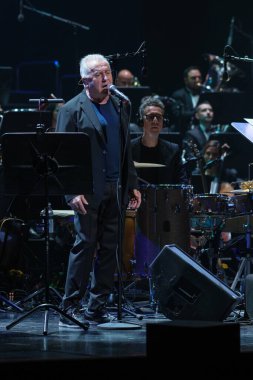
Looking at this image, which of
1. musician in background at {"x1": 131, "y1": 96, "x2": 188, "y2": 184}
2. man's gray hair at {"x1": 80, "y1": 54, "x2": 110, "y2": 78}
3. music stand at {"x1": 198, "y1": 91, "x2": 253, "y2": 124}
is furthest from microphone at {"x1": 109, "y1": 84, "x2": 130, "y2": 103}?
music stand at {"x1": 198, "y1": 91, "x2": 253, "y2": 124}

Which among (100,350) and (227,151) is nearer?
(100,350)

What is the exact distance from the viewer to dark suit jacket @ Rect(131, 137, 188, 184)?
995 centimetres

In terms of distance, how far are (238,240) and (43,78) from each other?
550 cm

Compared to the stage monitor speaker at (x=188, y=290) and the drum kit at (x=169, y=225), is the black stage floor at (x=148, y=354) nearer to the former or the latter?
the stage monitor speaker at (x=188, y=290)

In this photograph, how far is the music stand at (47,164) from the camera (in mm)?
7234

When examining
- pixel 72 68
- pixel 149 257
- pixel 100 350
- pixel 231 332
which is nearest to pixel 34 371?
pixel 100 350

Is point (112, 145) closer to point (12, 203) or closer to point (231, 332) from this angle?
point (12, 203)

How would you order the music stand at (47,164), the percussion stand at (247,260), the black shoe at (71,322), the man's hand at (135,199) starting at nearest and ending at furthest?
the music stand at (47,164) < the black shoe at (71,322) < the man's hand at (135,199) < the percussion stand at (247,260)

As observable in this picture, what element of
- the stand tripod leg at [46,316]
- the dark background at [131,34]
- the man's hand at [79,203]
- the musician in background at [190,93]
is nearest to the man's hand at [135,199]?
the man's hand at [79,203]

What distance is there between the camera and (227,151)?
11.9 m

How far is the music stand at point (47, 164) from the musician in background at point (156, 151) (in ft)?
8.80

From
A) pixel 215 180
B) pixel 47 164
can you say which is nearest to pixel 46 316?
pixel 47 164

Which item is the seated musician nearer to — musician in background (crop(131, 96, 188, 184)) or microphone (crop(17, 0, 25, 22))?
musician in background (crop(131, 96, 188, 184))

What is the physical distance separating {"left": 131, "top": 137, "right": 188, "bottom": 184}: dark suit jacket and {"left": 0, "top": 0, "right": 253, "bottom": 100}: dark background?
473cm
